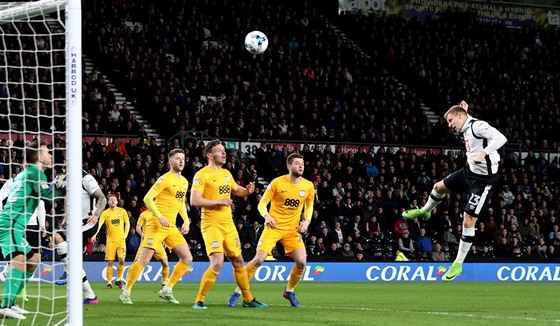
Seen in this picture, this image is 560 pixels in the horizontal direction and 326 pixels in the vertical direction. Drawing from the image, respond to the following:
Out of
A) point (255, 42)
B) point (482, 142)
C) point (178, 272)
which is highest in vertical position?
point (255, 42)

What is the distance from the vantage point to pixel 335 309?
45.5 feet

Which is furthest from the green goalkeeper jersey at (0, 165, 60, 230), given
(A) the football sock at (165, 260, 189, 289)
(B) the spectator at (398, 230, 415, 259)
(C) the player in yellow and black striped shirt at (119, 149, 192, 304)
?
(B) the spectator at (398, 230, 415, 259)

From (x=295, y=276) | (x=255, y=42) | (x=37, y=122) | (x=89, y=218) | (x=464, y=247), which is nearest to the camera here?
(x=89, y=218)

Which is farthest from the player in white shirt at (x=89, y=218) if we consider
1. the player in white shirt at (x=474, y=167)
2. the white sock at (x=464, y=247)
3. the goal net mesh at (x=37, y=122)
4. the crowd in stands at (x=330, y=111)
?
the crowd in stands at (x=330, y=111)

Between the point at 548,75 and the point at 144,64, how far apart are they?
1796 centimetres

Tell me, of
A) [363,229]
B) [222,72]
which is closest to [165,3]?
[222,72]

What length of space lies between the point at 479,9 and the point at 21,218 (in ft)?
107

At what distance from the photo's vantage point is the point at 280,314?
41.4 ft

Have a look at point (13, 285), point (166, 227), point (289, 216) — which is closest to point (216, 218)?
point (289, 216)

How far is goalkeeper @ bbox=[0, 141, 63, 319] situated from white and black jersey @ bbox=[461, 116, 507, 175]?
553cm

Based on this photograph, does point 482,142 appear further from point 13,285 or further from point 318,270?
point 318,270

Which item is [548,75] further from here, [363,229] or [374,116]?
[363,229]

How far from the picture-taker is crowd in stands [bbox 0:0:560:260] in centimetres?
2675

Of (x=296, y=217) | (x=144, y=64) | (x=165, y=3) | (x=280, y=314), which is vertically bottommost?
(x=280, y=314)
